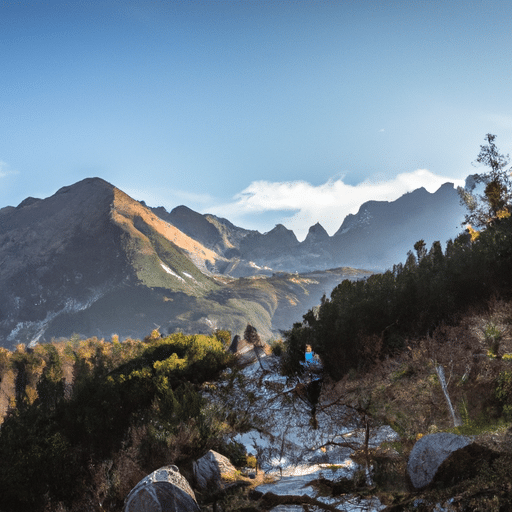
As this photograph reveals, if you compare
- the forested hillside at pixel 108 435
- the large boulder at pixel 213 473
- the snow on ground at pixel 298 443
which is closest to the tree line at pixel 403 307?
the snow on ground at pixel 298 443

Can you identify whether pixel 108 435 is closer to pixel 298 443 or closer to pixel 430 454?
pixel 298 443

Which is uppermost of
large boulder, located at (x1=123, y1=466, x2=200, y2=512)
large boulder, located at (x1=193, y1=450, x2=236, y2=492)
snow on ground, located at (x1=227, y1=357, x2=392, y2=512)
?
large boulder, located at (x1=123, y1=466, x2=200, y2=512)

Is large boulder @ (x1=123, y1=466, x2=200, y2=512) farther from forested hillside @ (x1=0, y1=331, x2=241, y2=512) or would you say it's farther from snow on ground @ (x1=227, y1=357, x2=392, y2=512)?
forested hillside @ (x1=0, y1=331, x2=241, y2=512)

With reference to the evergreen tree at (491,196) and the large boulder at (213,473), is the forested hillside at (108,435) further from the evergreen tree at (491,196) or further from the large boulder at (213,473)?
the evergreen tree at (491,196)

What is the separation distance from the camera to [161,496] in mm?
8641

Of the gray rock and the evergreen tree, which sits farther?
the evergreen tree

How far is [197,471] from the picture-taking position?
11.2 m

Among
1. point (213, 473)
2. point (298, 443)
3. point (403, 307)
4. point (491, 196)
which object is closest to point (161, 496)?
point (213, 473)

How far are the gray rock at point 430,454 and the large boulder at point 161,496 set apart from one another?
17.4ft

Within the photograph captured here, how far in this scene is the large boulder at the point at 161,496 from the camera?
338 inches

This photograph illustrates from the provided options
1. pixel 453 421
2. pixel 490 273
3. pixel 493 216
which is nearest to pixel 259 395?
pixel 453 421

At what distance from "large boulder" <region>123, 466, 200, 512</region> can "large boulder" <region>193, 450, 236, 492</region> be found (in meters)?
1.57

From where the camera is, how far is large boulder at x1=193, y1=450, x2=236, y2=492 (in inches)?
417

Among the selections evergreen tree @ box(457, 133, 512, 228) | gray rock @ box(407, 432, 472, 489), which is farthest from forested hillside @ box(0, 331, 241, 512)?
evergreen tree @ box(457, 133, 512, 228)
